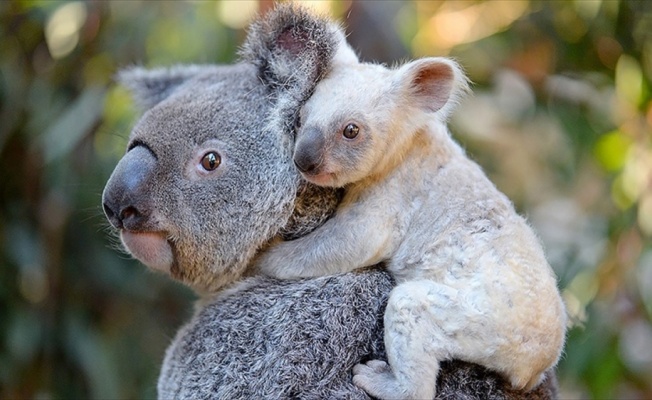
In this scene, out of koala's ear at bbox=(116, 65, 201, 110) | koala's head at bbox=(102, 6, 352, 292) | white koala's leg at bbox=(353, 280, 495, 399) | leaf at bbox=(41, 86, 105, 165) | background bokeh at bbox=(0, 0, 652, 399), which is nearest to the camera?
white koala's leg at bbox=(353, 280, 495, 399)

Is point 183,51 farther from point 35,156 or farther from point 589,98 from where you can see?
point 589,98

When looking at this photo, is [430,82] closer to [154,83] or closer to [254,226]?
[254,226]

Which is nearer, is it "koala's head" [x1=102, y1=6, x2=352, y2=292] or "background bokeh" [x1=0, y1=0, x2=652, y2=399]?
"koala's head" [x1=102, y1=6, x2=352, y2=292]

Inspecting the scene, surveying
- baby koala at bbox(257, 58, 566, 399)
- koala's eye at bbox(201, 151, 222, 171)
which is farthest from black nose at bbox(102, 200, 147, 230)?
baby koala at bbox(257, 58, 566, 399)

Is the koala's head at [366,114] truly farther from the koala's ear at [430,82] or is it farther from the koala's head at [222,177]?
the koala's head at [222,177]

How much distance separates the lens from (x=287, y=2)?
1.99 m

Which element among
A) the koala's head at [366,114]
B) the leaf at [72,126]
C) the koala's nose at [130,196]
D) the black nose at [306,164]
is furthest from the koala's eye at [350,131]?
the leaf at [72,126]

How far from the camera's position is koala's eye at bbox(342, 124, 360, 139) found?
1.78 meters

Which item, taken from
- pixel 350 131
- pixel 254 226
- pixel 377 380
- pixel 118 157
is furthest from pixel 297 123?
pixel 118 157

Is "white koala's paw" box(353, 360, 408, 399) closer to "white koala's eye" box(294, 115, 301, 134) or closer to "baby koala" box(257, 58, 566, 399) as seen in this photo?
"baby koala" box(257, 58, 566, 399)

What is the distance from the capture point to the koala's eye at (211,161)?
1.91m

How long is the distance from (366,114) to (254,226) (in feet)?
1.29

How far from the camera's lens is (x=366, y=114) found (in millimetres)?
1809

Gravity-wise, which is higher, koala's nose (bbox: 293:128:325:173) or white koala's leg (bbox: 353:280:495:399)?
koala's nose (bbox: 293:128:325:173)
